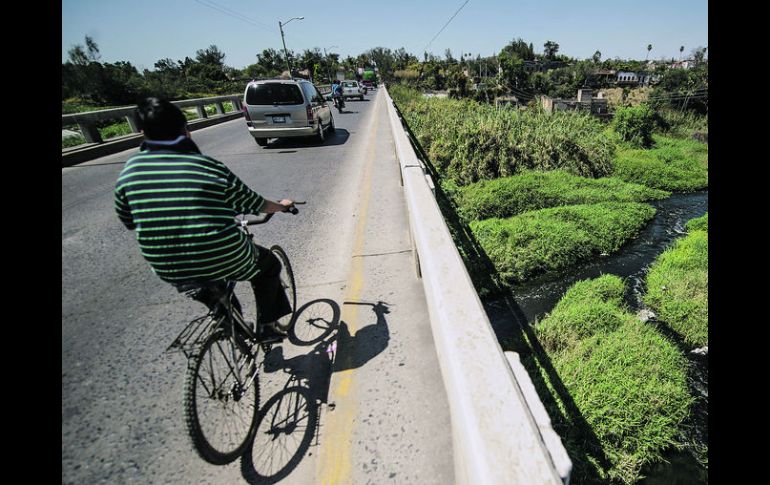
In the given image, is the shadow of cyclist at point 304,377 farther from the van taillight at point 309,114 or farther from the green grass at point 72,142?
the green grass at point 72,142

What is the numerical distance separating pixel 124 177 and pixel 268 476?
5.95ft

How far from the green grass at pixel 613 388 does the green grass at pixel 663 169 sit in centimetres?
792

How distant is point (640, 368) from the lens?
3.28 metres

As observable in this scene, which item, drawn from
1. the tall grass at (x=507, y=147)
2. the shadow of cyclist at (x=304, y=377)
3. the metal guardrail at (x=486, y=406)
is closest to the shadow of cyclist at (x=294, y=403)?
the shadow of cyclist at (x=304, y=377)

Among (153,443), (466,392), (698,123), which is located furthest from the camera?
(698,123)

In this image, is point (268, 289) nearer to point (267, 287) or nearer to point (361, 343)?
point (267, 287)

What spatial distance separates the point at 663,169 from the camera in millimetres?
10391

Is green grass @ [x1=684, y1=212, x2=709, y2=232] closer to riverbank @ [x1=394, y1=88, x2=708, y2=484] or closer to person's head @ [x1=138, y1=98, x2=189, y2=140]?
riverbank @ [x1=394, y1=88, x2=708, y2=484]

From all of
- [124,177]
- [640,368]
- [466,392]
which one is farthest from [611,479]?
[124,177]

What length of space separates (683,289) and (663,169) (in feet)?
26.2
